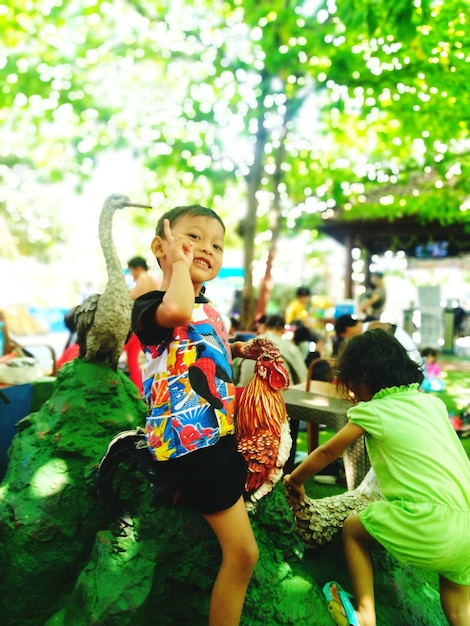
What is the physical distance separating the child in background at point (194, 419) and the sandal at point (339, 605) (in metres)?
0.39

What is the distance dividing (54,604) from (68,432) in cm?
64

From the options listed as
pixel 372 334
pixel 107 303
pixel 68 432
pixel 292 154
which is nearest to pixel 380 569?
pixel 372 334

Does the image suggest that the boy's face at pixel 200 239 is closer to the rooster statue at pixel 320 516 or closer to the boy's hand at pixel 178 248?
the boy's hand at pixel 178 248

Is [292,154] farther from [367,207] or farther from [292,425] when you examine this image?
[292,425]

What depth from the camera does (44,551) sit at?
5.96 feet

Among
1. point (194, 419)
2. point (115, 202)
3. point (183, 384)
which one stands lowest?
point (194, 419)

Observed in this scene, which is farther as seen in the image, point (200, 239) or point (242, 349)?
point (242, 349)

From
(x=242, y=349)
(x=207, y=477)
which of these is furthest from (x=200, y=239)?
(x=207, y=477)

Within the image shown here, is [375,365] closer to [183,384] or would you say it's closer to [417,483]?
[417,483]

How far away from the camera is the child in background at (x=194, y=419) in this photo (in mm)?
1533

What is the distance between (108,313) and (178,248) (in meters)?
1.20

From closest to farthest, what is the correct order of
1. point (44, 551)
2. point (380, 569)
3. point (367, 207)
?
point (44, 551) < point (380, 569) < point (367, 207)

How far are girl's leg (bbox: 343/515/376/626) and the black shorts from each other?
566 mm

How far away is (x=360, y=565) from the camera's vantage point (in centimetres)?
181
